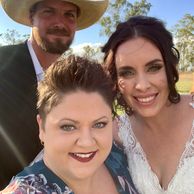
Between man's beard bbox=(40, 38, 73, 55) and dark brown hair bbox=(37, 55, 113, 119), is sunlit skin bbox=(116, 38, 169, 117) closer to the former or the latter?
dark brown hair bbox=(37, 55, 113, 119)

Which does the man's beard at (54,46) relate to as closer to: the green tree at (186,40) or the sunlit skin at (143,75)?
the sunlit skin at (143,75)

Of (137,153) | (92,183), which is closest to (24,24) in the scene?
(137,153)

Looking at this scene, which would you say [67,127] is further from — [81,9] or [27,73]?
[81,9]

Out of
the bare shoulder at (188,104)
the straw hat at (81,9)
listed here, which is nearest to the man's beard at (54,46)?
the straw hat at (81,9)

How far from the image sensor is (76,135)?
211cm

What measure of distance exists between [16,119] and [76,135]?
4.62 feet

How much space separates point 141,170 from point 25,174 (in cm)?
132

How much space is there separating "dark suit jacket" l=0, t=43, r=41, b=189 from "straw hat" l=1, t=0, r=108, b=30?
95 centimetres

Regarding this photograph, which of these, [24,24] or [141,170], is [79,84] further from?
[24,24]

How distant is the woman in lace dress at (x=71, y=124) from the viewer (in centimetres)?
210

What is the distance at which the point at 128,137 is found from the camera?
333 centimetres

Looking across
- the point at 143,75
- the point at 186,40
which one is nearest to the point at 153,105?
the point at 143,75

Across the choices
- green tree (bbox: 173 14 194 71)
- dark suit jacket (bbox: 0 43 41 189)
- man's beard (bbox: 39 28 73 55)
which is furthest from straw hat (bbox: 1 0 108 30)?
green tree (bbox: 173 14 194 71)

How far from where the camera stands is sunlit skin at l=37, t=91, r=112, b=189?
2.10 m
